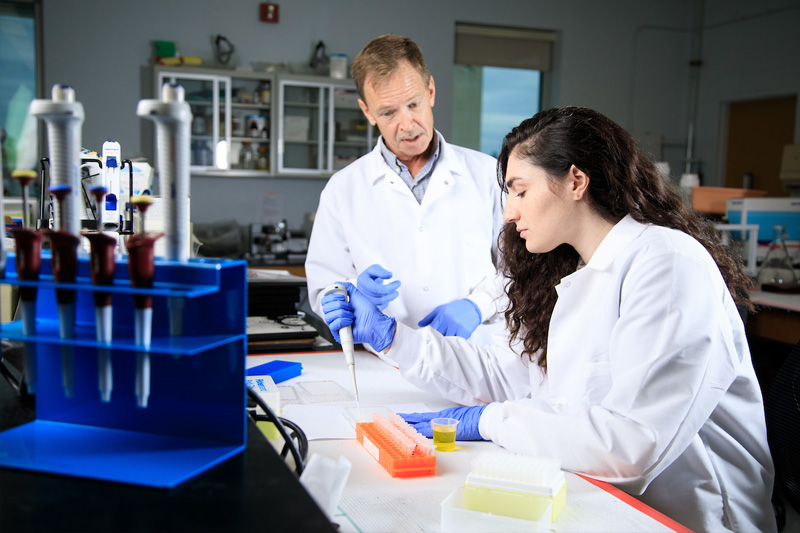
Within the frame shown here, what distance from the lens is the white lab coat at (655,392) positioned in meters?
1.09

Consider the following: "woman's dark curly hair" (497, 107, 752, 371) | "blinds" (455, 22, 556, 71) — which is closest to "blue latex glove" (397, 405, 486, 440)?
"woman's dark curly hair" (497, 107, 752, 371)

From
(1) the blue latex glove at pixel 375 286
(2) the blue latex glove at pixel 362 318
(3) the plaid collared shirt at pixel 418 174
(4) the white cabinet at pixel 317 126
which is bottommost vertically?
(2) the blue latex glove at pixel 362 318

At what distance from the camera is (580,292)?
1.37m

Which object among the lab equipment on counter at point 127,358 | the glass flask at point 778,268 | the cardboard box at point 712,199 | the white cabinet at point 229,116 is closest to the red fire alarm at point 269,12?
the white cabinet at point 229,116

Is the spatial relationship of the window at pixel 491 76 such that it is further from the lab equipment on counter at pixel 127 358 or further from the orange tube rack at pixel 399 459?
the lab equipment on counter at pixel 127 358

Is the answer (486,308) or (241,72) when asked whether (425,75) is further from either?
(241,72)

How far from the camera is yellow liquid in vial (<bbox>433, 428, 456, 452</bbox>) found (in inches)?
47.2

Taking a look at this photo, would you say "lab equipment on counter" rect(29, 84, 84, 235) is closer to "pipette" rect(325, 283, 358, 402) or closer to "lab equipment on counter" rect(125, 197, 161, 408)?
"lab equipment on counter" rect(125, 197, 161, 408)

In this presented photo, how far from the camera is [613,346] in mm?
1197

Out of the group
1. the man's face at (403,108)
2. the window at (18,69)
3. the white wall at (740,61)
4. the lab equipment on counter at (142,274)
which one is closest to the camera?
the lab equipment on counter at (142,274)

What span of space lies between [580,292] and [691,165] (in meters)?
5.66

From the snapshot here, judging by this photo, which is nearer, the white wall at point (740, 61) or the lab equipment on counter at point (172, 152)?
the lab equipment on counter at point (172, 152)

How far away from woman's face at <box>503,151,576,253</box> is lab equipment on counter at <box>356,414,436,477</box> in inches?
19.4

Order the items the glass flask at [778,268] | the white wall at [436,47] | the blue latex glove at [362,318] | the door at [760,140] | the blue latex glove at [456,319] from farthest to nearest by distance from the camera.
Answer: the door at [760,140]
the white wall at [436,47]
the glass flask at [778,268]
the blue latex glove at [456,319]
the blue latex glove at [362,318]
